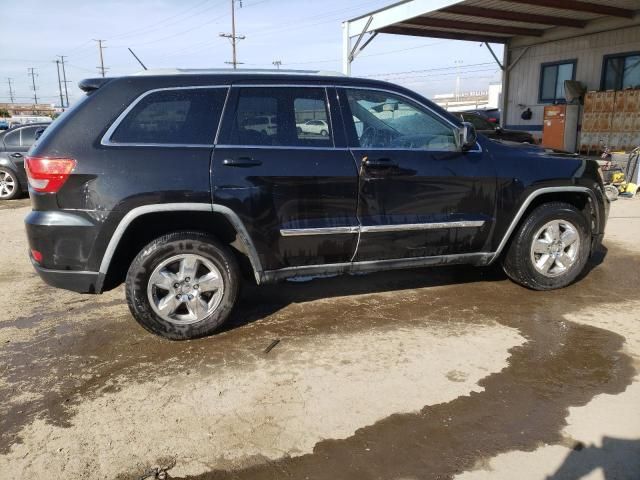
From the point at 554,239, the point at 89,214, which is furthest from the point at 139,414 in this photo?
the point at 554,239

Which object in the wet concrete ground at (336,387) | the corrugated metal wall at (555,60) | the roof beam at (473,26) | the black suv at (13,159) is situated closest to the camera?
the wet concrete ground at (336,387)

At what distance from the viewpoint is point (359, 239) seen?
12.6 feet

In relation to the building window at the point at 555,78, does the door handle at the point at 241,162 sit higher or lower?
lower

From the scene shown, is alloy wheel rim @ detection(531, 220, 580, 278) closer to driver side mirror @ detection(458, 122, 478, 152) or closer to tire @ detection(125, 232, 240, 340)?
driver side mirror @ detection(458, 122, 478, 152)

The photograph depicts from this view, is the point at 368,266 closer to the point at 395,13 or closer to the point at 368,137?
the point at 368,137

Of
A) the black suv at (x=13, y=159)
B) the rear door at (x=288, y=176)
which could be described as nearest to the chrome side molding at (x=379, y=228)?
the rear door at (x=288, y=176)

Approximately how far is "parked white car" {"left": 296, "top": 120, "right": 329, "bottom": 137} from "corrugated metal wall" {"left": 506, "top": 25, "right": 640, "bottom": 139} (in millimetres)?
13815

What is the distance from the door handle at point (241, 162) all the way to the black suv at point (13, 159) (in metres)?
8.91

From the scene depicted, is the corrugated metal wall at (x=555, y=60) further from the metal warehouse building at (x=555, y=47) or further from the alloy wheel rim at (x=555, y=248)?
the alloy wheel rim at (x=555, y=248)

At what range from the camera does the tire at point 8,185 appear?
10.6 metres

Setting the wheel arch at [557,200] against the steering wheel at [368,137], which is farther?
the wheel arch at [557,200]

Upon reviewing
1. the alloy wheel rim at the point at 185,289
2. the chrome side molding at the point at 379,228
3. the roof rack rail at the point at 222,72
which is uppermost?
the roof rack rail at the point at 222,72

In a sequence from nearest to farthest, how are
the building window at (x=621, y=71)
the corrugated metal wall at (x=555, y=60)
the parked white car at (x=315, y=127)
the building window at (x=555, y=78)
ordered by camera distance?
the parked white car at (x=315, y=127)
the building window at (x=621, y=71)
the corrugated metal wall at (x=555, y=60)
the building window at (x=555, y=78)

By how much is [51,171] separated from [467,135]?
2.99m
